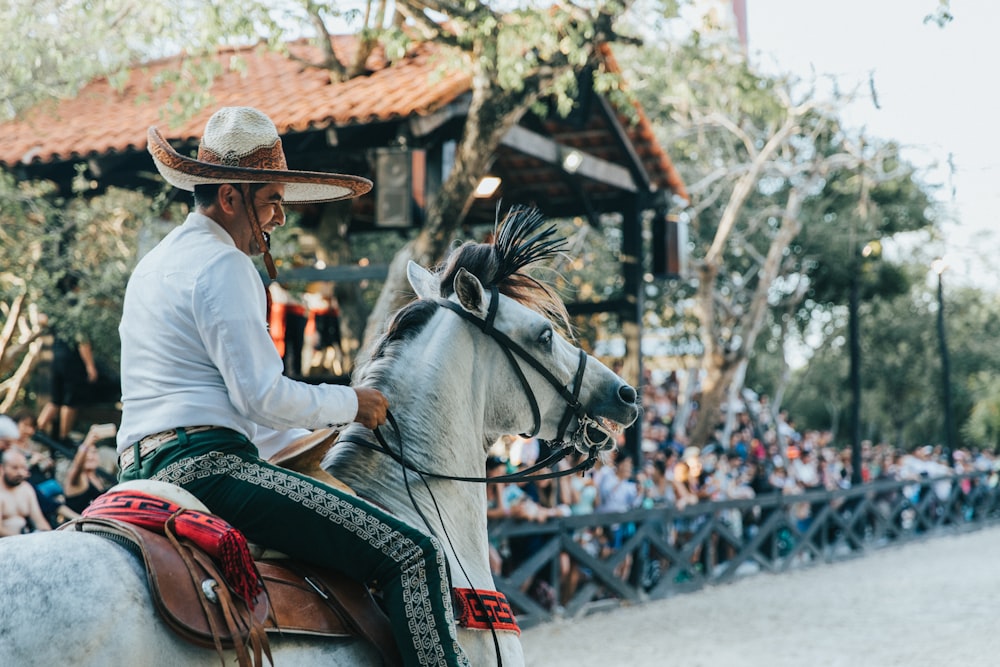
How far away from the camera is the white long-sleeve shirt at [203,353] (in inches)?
104

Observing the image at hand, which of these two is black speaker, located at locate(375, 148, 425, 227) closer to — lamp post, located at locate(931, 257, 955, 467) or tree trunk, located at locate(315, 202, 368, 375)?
tree trunk, located at locate(315, 202, 368, 375)

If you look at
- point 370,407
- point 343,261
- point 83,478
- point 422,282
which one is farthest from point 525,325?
point 343,261

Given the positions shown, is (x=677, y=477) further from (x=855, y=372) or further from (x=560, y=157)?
(x=855, y=372)

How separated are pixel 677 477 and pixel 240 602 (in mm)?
12013

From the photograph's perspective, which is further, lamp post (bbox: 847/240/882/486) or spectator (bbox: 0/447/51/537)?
lamp post (bbox: 847/240/882/486)

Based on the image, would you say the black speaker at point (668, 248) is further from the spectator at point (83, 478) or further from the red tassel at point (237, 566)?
the red tassel at point (237, 566)

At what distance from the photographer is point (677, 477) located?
553 inches

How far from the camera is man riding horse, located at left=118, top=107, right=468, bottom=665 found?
266cm

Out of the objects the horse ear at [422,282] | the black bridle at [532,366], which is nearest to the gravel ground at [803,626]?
the black bridle at [532,366]

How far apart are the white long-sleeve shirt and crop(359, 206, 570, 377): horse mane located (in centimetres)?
52

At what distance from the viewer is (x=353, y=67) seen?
463 inches

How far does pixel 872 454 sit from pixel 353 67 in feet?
56.2

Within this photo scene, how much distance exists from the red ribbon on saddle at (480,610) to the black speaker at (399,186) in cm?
624

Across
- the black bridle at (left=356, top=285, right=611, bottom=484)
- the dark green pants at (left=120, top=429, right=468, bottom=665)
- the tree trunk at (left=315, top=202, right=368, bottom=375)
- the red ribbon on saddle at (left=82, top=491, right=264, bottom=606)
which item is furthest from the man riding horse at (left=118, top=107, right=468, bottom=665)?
the tree trunk at (left=315, top=202, right=368, bottom=375)
